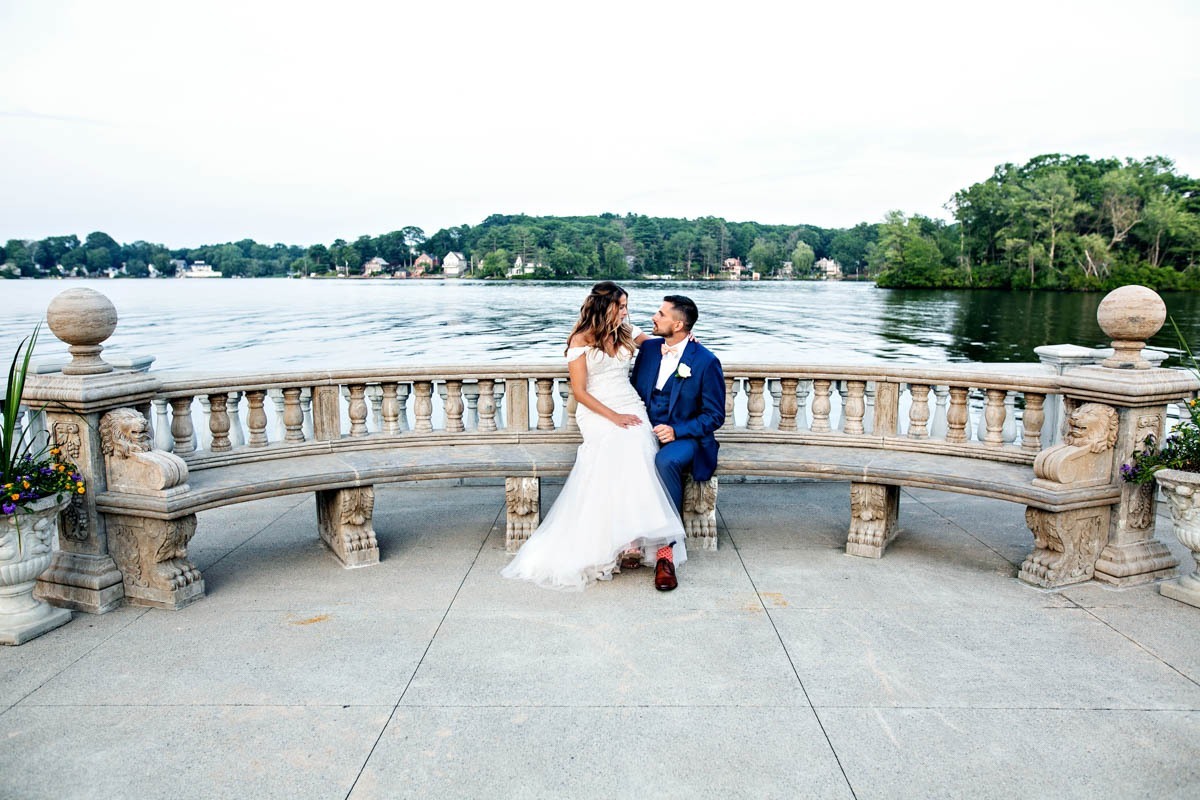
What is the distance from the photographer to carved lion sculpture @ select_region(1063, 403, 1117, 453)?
5055 millimetres

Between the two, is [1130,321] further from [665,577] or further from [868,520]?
[665,577]

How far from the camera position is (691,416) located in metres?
5.63

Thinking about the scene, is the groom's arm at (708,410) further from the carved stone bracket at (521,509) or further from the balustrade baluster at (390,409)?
the balustrade baluster at (390,409)

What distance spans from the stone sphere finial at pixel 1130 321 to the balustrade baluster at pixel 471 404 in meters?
4.13

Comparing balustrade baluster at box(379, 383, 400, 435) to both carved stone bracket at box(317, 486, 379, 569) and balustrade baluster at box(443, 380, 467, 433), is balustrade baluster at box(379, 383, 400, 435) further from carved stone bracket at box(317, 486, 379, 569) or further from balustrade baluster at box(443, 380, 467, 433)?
carved stone bracket at box(317, 486, 379, 569)

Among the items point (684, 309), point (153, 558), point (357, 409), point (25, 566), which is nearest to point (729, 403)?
point (684, 309)

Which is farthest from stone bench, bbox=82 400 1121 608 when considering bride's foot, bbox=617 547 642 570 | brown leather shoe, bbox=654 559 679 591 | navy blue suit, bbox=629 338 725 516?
brown leather shoe, bbox=654 559 679 591

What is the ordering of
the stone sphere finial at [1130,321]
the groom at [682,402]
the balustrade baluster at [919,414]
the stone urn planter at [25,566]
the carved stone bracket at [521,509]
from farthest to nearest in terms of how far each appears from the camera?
the balustrade baluster at [919,414] → the carved stone bracket at [521,509] → the groom at [682,402] → the stone sphere finial at [1130,321] → the stone urn planter at [25,566]

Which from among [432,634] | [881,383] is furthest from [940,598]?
[432,634]

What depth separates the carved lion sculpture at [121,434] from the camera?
4809 mm

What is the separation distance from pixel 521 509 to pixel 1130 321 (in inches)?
154

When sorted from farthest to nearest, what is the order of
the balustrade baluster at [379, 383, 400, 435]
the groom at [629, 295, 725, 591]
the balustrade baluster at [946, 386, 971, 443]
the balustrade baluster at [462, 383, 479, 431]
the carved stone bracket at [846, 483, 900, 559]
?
the balustrade baluster at [462, 383, 479, 431], the balustrade baluster at [379, 383, 400, 435], the balustrade baluster at [946, 386, 971, 443], the carved stone bracket at [846, 483, 900, 559], the groom at [629, 295, 725, 591]

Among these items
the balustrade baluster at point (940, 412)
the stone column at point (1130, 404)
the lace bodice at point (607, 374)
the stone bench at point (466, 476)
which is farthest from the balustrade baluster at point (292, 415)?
the stone column at point (1130, 404)

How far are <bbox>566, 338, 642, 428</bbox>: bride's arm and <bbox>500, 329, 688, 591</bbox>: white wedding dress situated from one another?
0.11 ft
